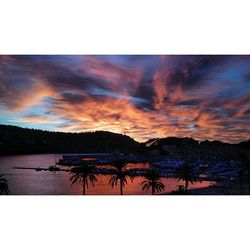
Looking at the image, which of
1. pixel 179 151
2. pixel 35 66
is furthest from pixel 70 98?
pixel 179 151

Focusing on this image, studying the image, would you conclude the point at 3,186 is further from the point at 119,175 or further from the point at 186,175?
the point at 186,175

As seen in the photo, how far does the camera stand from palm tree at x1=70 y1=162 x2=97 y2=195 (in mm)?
5805

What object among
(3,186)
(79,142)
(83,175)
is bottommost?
(3,186)

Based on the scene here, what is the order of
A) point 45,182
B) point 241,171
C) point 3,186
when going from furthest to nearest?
point 241,171 < point 45,182 < point 3,186

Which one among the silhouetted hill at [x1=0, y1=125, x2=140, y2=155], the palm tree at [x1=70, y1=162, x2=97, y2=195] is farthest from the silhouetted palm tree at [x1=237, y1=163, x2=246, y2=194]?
the palm tree at [x1=70, y1=162, x2=97, y2=195]

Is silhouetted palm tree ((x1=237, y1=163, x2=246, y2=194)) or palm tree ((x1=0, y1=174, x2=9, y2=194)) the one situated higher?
silhouetted palm tree ((x1=237, y1=163, x2=246, y2=194))

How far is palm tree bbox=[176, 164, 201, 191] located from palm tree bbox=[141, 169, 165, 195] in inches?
11.5

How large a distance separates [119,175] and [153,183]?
1.83 feet

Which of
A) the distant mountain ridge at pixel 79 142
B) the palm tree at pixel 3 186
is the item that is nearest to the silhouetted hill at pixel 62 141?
the distant mountain ridge at pixel 79 142

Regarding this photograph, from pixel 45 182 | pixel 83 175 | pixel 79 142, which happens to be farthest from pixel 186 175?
pixel 45 182

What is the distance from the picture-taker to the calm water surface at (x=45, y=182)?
5707 mm

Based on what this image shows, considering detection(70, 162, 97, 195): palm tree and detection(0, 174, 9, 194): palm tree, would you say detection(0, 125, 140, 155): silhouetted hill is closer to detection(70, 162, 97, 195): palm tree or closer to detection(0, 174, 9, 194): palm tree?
detection(70, 162, 97, 195): palm tree

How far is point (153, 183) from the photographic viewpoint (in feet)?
19.1

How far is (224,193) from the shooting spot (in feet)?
18.5
